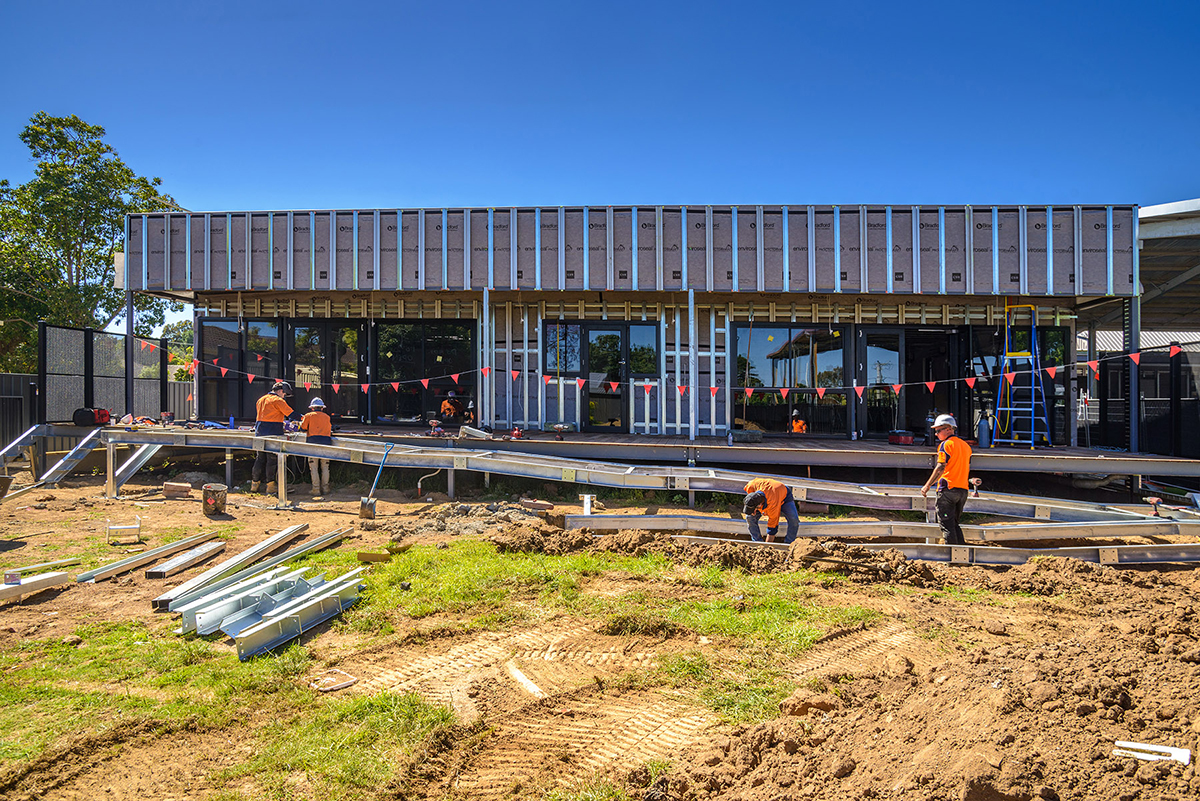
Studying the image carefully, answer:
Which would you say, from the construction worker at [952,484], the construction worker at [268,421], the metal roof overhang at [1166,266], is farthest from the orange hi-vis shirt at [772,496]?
the metal roof overhang at [1166,266]

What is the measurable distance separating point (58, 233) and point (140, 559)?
21.9 meters

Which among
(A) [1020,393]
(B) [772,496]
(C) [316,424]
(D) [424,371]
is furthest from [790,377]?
(C) [316,424]

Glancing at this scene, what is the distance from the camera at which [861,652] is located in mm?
4168

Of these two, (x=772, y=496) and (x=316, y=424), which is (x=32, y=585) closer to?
(x=316, y=424)

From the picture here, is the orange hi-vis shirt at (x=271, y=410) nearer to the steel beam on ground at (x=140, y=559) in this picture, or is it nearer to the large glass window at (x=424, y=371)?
the steel beam on ground at (x=140, y=559)

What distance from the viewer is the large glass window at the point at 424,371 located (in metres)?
13.9

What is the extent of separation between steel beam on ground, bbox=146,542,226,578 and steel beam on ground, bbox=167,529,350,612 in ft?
2.41

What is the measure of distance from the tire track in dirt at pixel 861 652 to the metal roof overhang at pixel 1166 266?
1172cm

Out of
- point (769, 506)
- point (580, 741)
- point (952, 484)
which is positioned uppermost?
point (952, 484)

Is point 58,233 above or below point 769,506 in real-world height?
above

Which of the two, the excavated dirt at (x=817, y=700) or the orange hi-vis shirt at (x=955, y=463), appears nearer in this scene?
the excavated dirt at (x=817, y=700)

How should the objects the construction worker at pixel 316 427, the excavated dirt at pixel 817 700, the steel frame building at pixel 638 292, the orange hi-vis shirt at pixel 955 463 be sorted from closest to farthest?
the excavated dirt at pixel 817 700 → the orange hi-vis shirt at pixel 955 463 → the construction worker at pixel 316 427 → the steel frame building at pixel 638 292

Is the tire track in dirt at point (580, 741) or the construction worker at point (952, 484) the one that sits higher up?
the construction worker at point (952, 484)

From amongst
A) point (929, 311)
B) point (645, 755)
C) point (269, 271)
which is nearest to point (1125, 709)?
point (645, 755)
